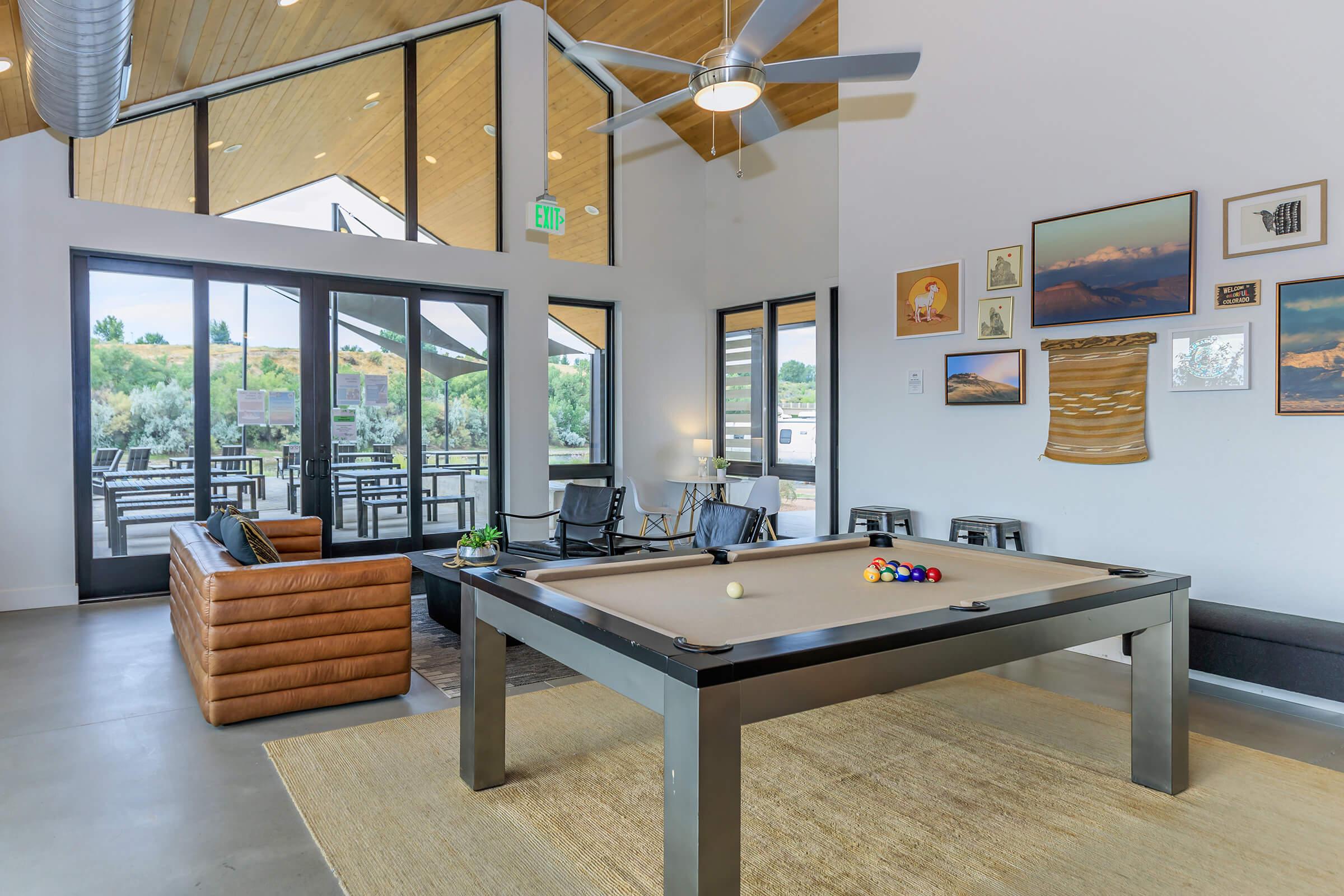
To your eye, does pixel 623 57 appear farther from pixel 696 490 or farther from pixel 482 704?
pixel 696 490

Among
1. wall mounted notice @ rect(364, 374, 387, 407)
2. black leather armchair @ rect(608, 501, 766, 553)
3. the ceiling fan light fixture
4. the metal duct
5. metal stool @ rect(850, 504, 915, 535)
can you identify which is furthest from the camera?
wall mounted notice @ rect(364, 374, 387, 407)

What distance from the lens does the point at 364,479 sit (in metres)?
6.66

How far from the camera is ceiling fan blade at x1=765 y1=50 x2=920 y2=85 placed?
10.9 feet

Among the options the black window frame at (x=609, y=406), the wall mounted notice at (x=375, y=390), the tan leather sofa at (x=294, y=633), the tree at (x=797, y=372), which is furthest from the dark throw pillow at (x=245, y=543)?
the tree at (x=797, y=372)

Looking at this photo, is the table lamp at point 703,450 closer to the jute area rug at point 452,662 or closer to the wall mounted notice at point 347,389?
the wall mounted notice at point 347,389

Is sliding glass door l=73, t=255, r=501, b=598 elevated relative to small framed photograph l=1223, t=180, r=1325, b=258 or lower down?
lower down

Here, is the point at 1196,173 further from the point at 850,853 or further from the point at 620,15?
the point at 620,15

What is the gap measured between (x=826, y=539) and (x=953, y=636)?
1.38 m

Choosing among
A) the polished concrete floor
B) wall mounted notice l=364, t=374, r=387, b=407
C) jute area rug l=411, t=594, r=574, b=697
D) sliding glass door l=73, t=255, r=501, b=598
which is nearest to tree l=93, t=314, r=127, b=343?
sliding glass door l=73, t=255, r=501, b=598

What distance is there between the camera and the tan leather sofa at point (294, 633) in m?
3.27

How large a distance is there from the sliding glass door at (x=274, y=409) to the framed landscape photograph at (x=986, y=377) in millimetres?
4172

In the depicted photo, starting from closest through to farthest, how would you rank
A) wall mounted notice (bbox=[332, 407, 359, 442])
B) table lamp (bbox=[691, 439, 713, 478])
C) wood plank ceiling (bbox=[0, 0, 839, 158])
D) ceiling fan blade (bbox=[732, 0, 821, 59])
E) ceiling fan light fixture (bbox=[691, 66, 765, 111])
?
ceiling fan blade (bbox=[732, 0, 821, 59]) < ceiling fan light fixture (bbox=[691, 66, 765, 111]) < wood plank ceiling (bbox=[0, 0, 839, 158]) < wall mounted notice (bbox=[332, 407, 359, 442]) < table lamp (bbox=[691, 439, 713, 478])

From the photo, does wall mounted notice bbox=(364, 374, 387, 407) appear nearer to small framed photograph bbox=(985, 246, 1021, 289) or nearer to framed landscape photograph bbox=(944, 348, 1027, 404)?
framed landscape photograph bbox=(944, 348, 1027, 404)

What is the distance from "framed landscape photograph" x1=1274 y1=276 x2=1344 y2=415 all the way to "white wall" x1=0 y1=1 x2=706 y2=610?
5472 millimetres
